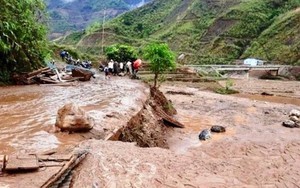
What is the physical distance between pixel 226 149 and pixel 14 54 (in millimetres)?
14360

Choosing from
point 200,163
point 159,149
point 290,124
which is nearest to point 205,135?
point 290,124

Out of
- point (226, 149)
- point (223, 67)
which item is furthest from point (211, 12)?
point (226, 149)

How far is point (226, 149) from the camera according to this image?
14.6 meters

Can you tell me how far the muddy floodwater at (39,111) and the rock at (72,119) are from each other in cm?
26

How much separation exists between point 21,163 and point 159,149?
14.4 feet

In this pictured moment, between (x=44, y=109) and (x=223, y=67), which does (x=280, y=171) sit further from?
(x=223, y=67)

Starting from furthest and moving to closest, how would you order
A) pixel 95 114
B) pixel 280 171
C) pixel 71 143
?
pixel 95 114 → pixel 280 171 → pixel 71 143

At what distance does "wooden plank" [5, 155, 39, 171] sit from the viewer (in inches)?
293

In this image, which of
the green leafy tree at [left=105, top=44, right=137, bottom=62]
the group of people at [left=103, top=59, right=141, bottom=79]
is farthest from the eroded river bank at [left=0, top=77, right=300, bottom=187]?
the green leafy tree at [left=105, top=44, right=137, bottom=62]

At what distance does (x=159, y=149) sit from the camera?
10914 millimetres

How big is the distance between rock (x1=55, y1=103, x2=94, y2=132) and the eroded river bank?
30 cm

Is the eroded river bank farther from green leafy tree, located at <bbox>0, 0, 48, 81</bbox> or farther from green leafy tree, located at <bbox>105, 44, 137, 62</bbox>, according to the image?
green leafy tree, located at <bbox>105, 44, 137, 62</bbox>

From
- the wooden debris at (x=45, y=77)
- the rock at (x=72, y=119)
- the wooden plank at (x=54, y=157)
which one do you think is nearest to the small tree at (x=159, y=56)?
the wooden debris at (x=45, y=77)

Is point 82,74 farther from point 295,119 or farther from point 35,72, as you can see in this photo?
point 295,119
